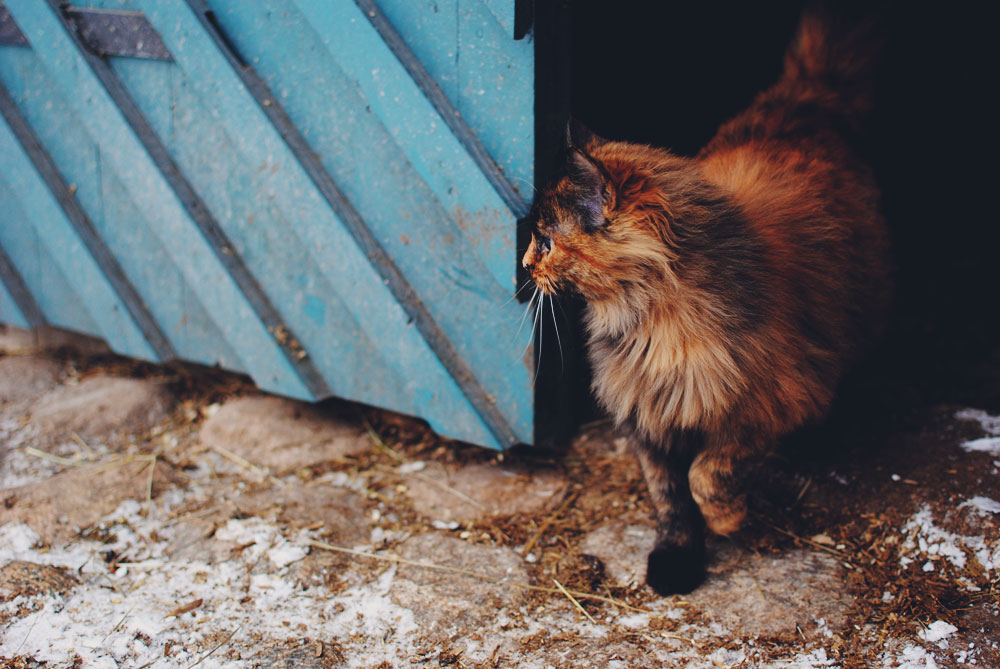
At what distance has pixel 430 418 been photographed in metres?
3.01

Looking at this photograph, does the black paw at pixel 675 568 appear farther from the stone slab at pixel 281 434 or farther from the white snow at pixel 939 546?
the stone slab at pixel 281 434

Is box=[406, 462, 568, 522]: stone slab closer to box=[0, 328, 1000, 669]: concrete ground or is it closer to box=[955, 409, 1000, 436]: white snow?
box=[0, 328, 1000, 669]: concrete ground

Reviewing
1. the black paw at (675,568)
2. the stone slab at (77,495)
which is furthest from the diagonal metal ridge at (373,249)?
the stone slab at (77,495)

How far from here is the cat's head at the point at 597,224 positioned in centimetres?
198

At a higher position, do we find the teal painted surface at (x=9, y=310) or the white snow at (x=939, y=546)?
the teal painted surface at (x=9, y=310)

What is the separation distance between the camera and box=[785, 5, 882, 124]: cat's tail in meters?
2.82

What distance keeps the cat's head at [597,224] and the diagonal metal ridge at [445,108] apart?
0.98 ft

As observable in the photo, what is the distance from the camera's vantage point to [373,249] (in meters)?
2.88

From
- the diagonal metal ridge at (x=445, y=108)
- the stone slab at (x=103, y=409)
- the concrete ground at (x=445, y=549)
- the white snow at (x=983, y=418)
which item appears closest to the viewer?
the concrete ground at (x=445, y=549)

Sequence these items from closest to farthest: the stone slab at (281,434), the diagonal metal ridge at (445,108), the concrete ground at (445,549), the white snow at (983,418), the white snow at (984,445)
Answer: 1. the concrete ground at (445,549)
2. the diagonal metal ridge at (445,108)
3. the white snow at (984,445)
4. the white snow at (983,418)
5. the stone slab at (281,434)

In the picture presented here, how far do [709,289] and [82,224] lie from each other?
9.38 ft

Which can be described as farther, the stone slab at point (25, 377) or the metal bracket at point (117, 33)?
the stone slab at point (25, 377)

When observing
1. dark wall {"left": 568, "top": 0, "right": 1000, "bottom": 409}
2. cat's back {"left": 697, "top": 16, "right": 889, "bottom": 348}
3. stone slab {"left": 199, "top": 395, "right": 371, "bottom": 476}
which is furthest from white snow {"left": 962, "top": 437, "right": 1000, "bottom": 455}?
stone slab {"left": 199, "top": 395, "right": 371, "bottom": 476}

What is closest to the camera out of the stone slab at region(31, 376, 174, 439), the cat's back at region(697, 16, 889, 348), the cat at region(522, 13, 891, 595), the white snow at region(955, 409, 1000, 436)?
the cat at region(522, 13, 891, 595)
